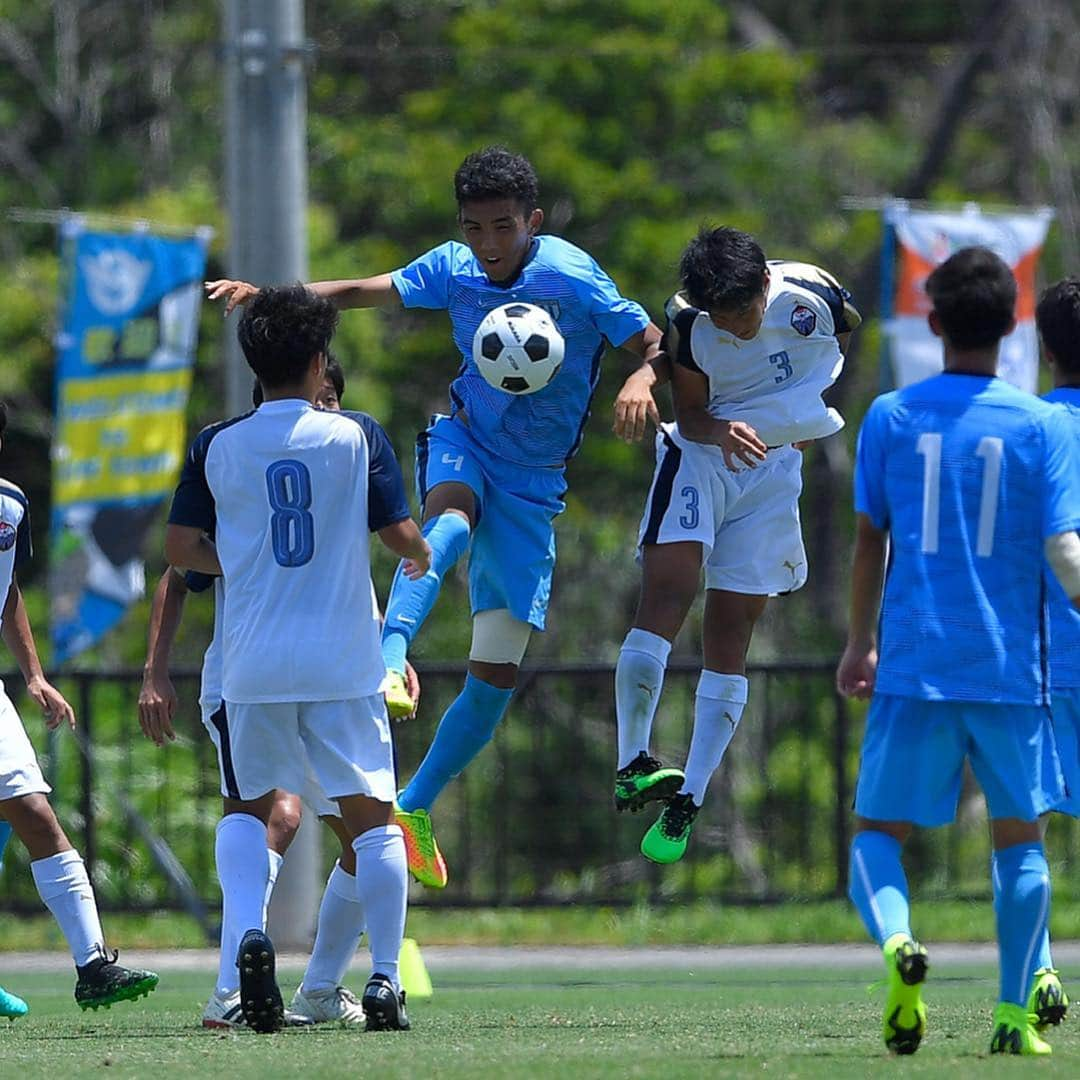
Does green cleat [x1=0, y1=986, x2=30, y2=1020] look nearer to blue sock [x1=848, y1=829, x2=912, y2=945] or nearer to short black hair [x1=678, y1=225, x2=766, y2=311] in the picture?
blue sock [x1=848, y1=829, x2=912, y2=945]

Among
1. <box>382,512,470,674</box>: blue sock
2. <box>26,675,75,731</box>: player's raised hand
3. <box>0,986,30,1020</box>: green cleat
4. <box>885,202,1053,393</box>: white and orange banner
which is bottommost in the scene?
<box>0,986,30,1020</box>: green cleat

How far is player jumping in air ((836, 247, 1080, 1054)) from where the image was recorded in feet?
18.6

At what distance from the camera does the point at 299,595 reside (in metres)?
6.30

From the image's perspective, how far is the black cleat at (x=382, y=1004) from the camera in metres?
6.45

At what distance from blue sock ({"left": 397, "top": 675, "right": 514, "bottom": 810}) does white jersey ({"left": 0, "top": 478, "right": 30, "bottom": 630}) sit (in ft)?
5.74

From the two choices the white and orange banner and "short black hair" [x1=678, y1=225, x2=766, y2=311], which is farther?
the white and orange banner

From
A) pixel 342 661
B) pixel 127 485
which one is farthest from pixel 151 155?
pixel 342 661

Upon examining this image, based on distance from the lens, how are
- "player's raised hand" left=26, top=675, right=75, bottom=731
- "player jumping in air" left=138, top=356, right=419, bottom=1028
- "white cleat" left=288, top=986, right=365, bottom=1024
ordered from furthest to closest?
"player's raised hand" left=26, top=675, right=75, bottom=731 → "white cleat" left=288, top=986, right=365, bottom=1024 → "player jumping in air" left=138, top=356, right=419, bottom=1028

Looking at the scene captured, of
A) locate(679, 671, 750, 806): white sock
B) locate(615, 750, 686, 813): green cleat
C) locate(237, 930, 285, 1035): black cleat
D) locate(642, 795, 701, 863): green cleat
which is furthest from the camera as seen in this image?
locate(679, 671, 750, 806): white sock

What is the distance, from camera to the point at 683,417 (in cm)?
785

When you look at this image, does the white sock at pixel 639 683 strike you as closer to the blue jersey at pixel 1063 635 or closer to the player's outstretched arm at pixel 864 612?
the blue jersey at pixel 1063 635

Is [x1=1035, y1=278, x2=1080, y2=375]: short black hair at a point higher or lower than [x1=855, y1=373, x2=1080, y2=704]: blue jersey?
higher

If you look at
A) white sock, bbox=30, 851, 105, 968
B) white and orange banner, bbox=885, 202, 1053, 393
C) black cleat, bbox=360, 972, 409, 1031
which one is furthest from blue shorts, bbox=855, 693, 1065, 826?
white and orange banner, bbox=885, 202, 1053, 393

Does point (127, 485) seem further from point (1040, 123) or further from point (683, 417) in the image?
point (1040, 123)
